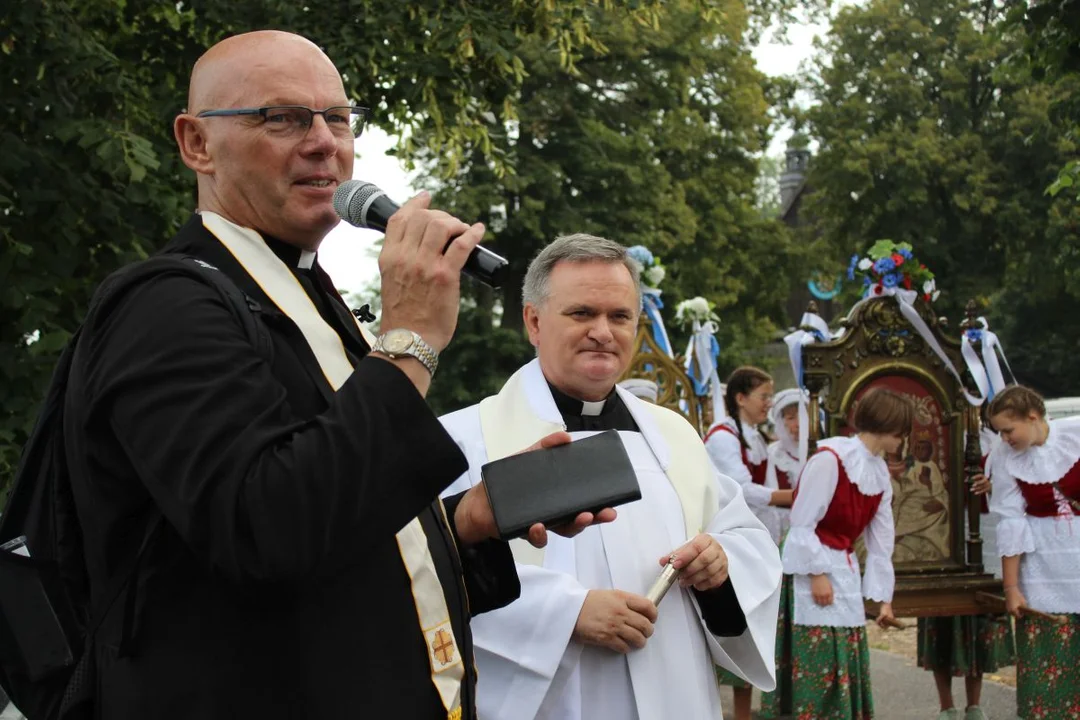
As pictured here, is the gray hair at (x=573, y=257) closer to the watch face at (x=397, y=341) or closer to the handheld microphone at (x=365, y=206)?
the handheld microphone at (x=365, y=206)

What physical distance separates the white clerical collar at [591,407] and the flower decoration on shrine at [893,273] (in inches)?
175

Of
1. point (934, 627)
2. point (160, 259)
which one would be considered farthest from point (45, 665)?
point (934, 627)

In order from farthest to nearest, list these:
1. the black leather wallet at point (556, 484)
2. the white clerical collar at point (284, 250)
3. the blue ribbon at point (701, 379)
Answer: the blue ribbon at point (701, 379), the black leather wallet at point (556, 484), the white clerical collar at point (284, 250)

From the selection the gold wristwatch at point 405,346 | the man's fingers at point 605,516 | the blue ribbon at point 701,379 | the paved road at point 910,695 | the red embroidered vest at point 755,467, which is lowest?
the paved road at point 910,695

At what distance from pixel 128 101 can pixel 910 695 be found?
6.25 m

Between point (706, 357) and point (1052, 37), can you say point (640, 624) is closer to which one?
point (1052, 37)

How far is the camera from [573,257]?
11.3 feet

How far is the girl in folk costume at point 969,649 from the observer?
7.40 meters

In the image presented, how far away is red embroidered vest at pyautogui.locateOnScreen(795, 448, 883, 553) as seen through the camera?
20.7 ft

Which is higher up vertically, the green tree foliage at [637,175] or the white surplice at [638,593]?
the green tree foliage at [637,175]

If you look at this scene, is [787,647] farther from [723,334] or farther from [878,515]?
[723,334]

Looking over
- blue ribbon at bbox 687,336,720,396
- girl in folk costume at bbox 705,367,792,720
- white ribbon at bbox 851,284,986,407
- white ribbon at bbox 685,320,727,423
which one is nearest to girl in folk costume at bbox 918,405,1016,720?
white ribbon at bbox 851,284,986,407

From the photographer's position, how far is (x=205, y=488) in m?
1.46

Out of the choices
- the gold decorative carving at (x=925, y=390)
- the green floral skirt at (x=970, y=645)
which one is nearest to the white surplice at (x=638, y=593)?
the gold decorative carving at (x=925, y=390)
